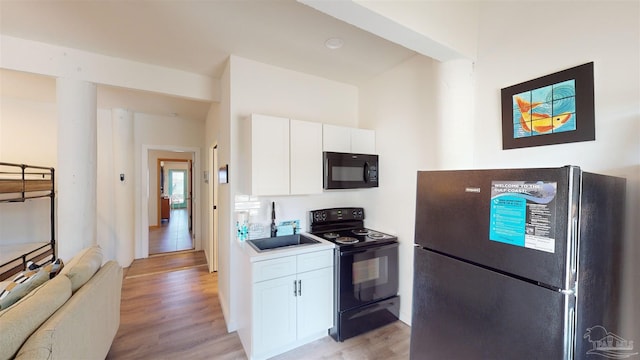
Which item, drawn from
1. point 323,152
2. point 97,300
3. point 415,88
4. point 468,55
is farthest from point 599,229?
point 97,300

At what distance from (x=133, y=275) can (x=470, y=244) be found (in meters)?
4.50

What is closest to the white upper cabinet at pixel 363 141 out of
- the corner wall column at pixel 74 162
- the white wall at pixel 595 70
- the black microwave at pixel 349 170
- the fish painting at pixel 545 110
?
the black microwave at pixel 349 170

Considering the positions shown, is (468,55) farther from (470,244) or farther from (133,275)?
(133,275)

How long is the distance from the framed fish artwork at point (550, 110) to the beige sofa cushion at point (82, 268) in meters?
3.06

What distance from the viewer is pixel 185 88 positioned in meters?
2.85

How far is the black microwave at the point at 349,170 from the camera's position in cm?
255

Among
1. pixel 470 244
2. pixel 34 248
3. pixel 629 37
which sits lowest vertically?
pixel 34 248

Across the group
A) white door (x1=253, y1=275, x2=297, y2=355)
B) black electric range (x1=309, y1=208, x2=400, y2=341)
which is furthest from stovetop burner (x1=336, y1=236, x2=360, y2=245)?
white door (x1=253, y1=275, x2=297, y2=355)

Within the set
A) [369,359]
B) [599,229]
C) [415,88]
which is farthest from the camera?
[415,88]

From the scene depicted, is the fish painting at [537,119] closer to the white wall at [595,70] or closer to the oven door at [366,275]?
the white wall at [595,70]

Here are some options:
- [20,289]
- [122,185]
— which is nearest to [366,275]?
[20,289]

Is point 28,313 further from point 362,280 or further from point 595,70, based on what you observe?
point 595,70

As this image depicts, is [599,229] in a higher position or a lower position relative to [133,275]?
higher

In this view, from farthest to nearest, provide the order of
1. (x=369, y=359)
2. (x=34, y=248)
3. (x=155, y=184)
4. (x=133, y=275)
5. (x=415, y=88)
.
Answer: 1. (x=155, y=184)
2. (x=133, y=275)
3. (x=34, y=248)
4. (x=415, y=88)
5. (x=369, y=359)
